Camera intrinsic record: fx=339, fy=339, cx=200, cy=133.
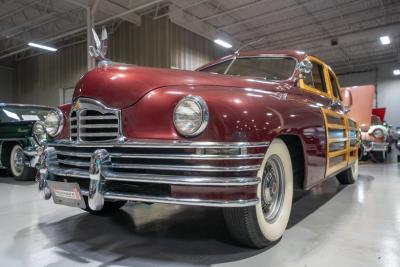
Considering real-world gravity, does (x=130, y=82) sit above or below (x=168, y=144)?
above

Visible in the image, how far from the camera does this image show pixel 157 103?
2.03m

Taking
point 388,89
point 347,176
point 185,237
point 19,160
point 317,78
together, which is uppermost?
point 388,89

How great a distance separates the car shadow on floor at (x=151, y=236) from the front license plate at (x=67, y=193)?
1.12 feet

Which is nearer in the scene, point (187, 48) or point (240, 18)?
point (240, 18)

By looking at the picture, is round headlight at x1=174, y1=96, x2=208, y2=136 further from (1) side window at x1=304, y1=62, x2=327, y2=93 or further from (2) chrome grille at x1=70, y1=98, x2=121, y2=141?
(1) side window at x1=304, y1=62, x2=327, y2=93

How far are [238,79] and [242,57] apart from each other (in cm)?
123

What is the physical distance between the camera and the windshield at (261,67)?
10.1ft

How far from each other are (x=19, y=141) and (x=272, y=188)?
4717 mm

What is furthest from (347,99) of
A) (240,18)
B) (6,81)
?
(6,81)

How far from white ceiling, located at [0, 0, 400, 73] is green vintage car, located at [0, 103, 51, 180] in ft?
16.2

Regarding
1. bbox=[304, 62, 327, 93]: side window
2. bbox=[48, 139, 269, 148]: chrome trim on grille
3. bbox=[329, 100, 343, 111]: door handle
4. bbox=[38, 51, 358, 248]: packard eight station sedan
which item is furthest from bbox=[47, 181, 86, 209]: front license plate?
bbox=[329, 100, 343, 111]: door handle

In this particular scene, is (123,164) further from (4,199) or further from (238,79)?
(4,199)

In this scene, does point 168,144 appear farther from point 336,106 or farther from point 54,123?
point 336,106

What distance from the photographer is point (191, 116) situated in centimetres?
191
